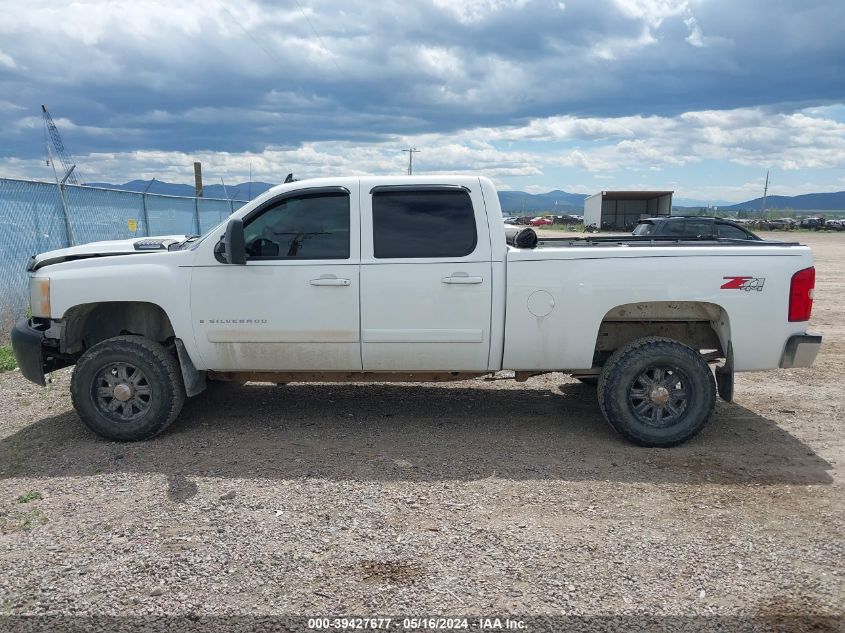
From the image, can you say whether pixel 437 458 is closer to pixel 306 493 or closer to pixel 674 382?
pixel 306 493

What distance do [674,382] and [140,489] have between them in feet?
13.1

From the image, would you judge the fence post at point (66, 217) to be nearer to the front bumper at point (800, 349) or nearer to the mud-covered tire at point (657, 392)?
the mud-covered tire at point (657, 392)

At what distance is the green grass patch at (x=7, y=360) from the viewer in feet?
25.6

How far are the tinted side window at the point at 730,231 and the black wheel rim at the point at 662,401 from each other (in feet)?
41.5

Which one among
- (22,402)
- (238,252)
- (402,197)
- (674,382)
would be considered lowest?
(22,402)

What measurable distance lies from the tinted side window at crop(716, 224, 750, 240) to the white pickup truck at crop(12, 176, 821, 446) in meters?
12.6

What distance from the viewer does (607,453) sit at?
5.15 metres

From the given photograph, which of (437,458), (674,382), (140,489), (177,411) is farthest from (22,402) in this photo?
(674,382)

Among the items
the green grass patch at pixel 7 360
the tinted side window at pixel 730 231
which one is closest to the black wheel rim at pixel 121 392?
the green grass patch at pixel 7 360

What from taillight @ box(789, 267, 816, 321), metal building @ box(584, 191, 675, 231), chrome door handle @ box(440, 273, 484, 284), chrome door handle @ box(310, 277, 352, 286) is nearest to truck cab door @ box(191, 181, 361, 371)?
chrome door handle @ box(310, 277, 352, 286)

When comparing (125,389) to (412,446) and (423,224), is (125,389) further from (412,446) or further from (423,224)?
(423,224)

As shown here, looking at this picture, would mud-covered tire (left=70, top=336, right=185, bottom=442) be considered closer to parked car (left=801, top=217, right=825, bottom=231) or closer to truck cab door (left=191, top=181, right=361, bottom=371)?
truck cab door (left=191, top=181, right=361, bottom=371)

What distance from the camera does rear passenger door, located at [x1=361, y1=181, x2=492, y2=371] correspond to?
5.12 metres

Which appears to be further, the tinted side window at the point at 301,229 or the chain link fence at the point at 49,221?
the chain link fence at the point at 49,221
